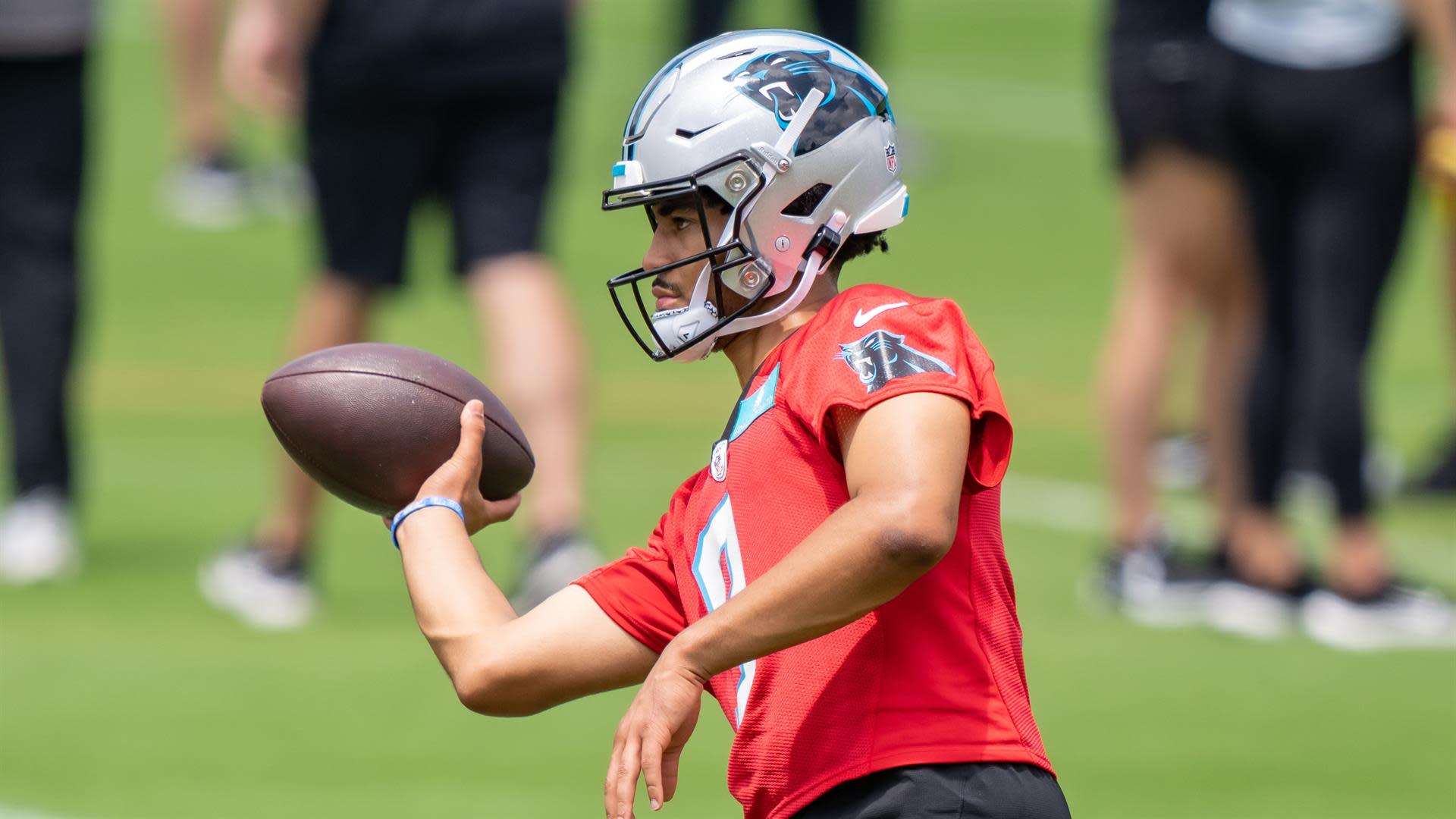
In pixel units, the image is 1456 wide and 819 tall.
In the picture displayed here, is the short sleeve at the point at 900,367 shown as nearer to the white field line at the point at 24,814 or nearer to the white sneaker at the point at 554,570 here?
the white field line at the point at 24,814

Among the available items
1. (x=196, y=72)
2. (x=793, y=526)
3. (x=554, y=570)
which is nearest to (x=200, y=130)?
(x=196, y=72)

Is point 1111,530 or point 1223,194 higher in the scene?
point 1223,194

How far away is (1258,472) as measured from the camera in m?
6.52

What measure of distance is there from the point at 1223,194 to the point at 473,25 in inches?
86.2

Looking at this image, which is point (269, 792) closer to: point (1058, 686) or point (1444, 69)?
point (1058, 686)

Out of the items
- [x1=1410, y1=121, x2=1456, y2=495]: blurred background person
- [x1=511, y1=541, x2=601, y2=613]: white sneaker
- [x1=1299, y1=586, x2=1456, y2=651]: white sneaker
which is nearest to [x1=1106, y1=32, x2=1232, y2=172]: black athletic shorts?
[x1=1410, y1=121, x2=1456, y2=495]: blurred background person

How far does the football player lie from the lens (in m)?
2.61

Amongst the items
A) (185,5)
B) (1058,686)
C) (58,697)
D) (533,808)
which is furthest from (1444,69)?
(185,5)

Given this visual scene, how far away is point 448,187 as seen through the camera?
645cm

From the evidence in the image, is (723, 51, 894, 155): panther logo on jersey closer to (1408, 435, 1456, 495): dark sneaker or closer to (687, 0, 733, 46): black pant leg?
(1408, 435, 1456, 495): dark sneaker

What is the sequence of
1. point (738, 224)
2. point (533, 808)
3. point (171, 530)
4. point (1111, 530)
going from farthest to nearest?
point (171, 530)
point (1111, 530)
point (533, 808)
point (738, 224)

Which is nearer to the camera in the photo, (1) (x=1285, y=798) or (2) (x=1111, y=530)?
(1) (x=1285, y=798)

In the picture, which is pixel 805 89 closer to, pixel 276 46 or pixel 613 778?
pixel 613 778

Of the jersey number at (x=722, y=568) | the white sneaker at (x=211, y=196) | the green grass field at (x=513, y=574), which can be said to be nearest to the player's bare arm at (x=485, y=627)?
the jersey number at (x=722, y=568)
